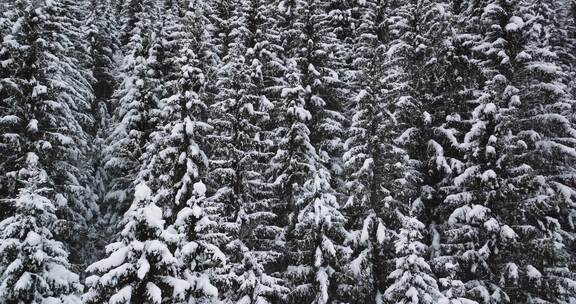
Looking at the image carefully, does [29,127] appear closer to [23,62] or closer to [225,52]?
[23,62]

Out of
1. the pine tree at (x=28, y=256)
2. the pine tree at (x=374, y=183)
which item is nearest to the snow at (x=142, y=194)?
the pine tree at (x=28, y=256)

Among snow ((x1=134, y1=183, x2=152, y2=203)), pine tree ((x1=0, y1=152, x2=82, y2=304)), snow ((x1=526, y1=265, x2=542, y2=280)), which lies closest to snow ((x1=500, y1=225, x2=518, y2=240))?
snow ((x1=526, y1=265, x2=542, y2=280))

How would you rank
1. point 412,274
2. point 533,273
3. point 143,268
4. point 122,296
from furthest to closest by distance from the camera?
point 533,273 < point 412,274 < point 143,268 < point 122,296

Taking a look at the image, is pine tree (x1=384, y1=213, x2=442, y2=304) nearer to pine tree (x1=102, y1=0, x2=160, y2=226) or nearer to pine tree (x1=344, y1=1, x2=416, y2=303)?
pine tree (x1=344, y1=1, x2=416, y2=303)

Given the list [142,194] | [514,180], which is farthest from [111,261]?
[514,180]

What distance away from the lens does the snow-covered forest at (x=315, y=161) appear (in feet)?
60.3

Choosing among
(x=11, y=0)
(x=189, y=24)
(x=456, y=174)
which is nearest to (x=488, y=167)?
(x=456, y=174)

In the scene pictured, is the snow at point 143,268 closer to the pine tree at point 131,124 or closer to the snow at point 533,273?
the pine tree at point 131,124

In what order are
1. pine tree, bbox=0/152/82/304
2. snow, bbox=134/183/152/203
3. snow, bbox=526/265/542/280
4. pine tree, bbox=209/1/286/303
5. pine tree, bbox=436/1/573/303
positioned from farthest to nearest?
pine tree, bbox=436/1/573/303
snow, bbox=526/265/542/280
pine tree, bbox=209/1/286/303
pine tree, bbox=0/152/82/304
snow, bbox=134/183/152/203

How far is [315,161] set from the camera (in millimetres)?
22797

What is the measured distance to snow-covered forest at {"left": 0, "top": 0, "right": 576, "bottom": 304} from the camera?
18375 mm

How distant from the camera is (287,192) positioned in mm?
23016

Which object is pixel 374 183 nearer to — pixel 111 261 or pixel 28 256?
pixel 111 261

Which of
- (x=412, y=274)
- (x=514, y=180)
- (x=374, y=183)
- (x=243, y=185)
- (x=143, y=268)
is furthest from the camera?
(x=374, y=183)
